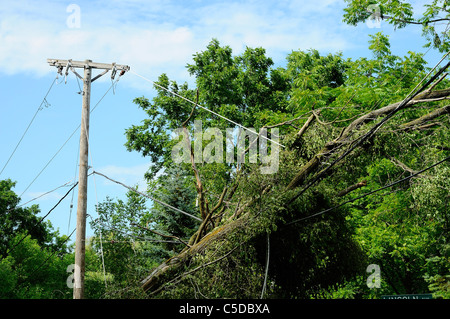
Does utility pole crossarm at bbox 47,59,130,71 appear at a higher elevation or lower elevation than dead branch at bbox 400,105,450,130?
higher

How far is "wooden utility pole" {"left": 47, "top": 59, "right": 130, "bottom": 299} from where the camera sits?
10.7 meters

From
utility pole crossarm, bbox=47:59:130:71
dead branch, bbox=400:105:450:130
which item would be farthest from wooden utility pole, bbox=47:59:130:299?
dead branch, bbox=400:105:450:130

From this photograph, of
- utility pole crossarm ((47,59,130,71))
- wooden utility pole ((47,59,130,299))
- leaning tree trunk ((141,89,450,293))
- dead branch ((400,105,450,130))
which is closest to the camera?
leaning tree trunk ((141,89,450,293))

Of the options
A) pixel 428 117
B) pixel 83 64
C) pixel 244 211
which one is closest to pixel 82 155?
pixel 83 64

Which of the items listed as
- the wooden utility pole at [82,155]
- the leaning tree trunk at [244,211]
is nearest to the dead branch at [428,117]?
the leaning tree trunk at [244,211]

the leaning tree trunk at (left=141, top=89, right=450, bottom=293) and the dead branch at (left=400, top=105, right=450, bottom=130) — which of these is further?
the dead branch at (left=400, top=105, right=450, bottom=130)

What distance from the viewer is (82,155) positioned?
36.9 ft

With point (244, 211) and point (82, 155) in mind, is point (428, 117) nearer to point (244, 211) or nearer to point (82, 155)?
point (244, 211)

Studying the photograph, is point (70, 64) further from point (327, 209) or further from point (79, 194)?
point (327, 209)

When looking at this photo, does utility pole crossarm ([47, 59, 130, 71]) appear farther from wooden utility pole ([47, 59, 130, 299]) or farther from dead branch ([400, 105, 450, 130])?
dead branch ([400, 105, 450, 130])

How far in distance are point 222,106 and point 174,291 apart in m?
16.4

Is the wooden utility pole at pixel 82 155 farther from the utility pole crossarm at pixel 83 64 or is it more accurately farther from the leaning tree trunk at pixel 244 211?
the leaning tree trunk at pixel 244 211

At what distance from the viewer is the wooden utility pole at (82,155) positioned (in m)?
10.7

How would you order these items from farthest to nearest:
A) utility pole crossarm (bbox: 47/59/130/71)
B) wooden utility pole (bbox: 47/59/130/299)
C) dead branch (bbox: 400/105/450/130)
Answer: utility pole crossarm (bbox: 47/59/130/71)
wooden utility pole (bbox: 47/59/130/299)
dead branch (bbox: 400/105/450/130)
